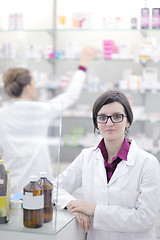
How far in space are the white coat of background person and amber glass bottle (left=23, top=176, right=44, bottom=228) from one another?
77 centimetres

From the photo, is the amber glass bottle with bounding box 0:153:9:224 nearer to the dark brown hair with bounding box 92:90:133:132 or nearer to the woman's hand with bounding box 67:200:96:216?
the woman's hand with bounding box 67:200:96:216

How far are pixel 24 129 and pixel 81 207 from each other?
1.37 m

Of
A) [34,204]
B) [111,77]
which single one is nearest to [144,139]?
[111,77]

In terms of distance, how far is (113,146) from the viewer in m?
2.22

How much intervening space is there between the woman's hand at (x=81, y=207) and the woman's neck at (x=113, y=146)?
304 mm

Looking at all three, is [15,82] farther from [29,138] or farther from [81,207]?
[81,207]

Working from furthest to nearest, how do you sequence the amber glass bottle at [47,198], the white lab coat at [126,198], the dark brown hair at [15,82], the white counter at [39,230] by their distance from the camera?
the dark brown hair at [15,82] < the white lab coat at [126,198] < the amber glass bottle at [47,198] < the white counter at [39,230]

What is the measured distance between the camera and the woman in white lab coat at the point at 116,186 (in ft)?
6.71

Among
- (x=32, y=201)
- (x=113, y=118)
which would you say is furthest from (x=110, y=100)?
(x=32, y=201)

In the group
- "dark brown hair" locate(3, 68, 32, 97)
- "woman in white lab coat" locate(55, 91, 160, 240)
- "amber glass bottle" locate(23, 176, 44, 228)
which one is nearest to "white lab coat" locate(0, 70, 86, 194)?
"dark brown hair" locate(3, 68, 32, 97)

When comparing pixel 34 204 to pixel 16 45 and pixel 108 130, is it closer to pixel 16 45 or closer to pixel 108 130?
pixel 108 130

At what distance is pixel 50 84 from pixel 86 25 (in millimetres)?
858

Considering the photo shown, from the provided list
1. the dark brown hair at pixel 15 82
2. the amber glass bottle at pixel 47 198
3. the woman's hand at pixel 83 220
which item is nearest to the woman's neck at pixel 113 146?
the woman's hand at pixel 83 220

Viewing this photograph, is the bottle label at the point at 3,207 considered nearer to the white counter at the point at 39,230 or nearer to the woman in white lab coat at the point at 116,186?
the white counter at the point at 39,230
